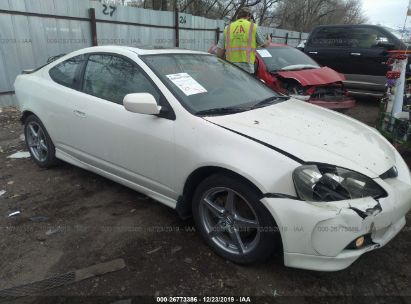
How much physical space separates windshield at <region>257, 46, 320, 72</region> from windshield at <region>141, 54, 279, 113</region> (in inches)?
128

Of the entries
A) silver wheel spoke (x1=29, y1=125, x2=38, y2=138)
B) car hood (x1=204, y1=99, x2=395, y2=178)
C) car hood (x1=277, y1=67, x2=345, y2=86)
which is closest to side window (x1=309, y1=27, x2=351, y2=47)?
car hood (x1=277, y1=67, x2=345, y2=86)

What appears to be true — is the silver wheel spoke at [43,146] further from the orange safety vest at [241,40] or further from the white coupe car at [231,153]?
the orange safety vest at [241,40]

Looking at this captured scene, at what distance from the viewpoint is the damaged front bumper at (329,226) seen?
2123 mm

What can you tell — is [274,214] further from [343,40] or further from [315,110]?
[343,40]

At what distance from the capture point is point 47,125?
159 inches

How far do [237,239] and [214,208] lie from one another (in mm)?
290

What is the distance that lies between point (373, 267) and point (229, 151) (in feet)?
4.78

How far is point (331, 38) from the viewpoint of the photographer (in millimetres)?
9188

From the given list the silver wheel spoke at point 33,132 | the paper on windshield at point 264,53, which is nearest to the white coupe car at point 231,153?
the silver wheel spoke at point 33,132

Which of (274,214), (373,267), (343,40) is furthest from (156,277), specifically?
(343,40)

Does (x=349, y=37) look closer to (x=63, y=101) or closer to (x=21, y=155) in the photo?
(x=63, y=101)

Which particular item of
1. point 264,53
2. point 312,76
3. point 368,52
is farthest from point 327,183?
point 368,52

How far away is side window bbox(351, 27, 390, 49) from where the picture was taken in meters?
8.33

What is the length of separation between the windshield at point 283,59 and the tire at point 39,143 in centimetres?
423
